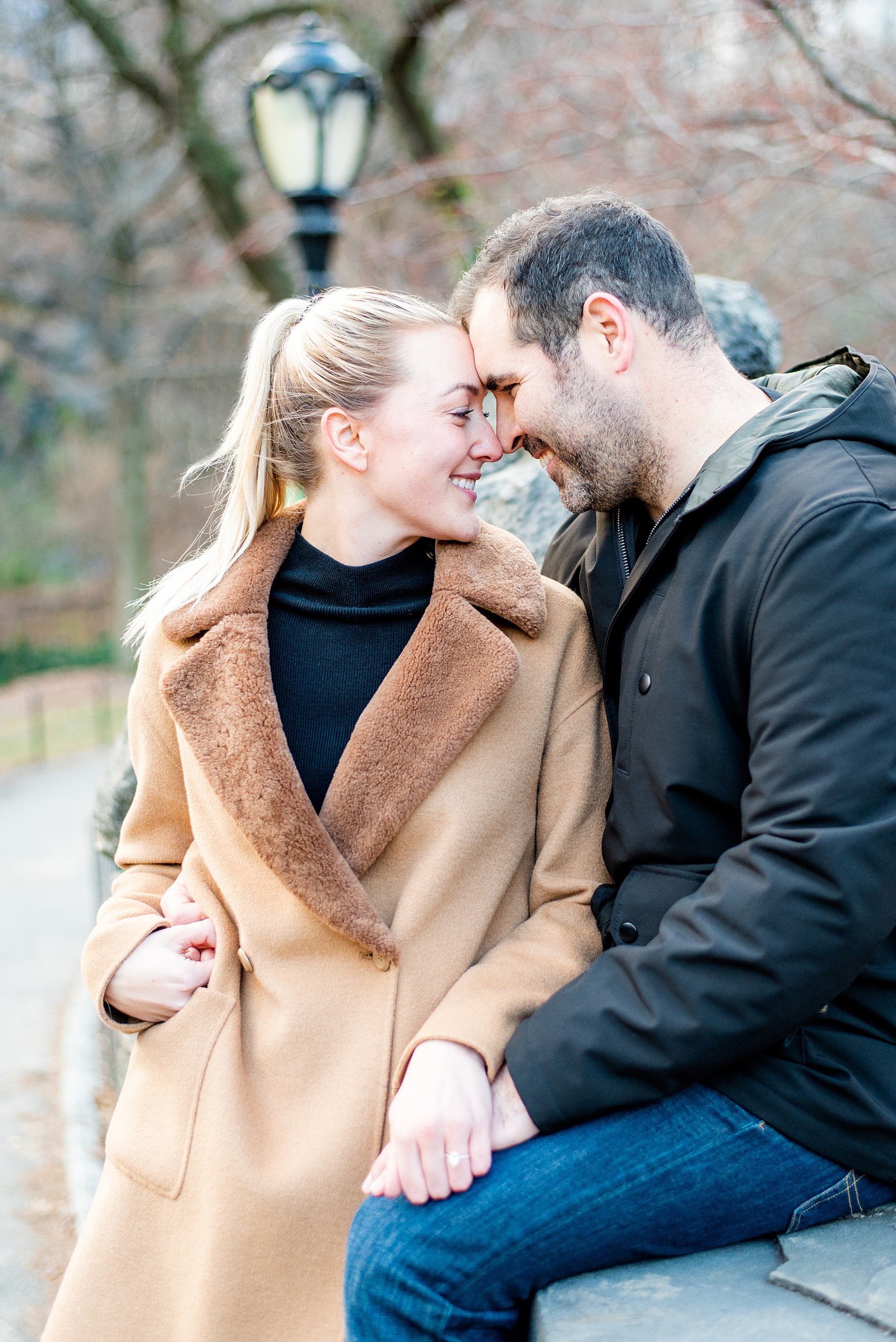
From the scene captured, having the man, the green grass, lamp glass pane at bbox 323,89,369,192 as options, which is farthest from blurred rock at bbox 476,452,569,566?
the green grass

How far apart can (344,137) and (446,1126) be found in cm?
530

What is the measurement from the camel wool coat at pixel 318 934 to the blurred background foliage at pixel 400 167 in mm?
1274

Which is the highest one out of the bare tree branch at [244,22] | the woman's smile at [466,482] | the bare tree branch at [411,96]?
the bare tree branch at [244,22]

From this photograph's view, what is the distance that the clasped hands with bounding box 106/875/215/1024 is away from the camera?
2.21 meters

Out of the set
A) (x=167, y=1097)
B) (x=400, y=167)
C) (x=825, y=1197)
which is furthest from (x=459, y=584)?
(x=400, y=167)

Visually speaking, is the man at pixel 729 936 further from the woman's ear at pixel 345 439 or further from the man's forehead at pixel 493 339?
the woman's ear at pixel 345 439

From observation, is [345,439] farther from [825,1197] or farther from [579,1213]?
[825,1197]

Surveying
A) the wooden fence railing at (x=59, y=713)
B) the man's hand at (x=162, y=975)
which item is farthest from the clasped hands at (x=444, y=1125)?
the wooden fence railing at (x=59, y=713)

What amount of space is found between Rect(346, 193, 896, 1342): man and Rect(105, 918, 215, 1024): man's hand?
0.61m

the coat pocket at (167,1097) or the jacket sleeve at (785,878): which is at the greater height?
the jacket sleeve at (785,878)

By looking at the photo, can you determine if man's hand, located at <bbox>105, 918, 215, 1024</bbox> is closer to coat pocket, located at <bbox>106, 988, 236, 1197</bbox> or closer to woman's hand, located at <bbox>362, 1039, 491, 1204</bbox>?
coat pocket, located at <bbox>106, 988, 236, 1197</bbox>

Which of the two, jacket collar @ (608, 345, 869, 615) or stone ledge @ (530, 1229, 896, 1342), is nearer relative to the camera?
stone ledge @ (530, 1229, 896, 1342)

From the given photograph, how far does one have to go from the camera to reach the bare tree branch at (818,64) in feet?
12.9

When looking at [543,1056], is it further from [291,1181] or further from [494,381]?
[494,381]
